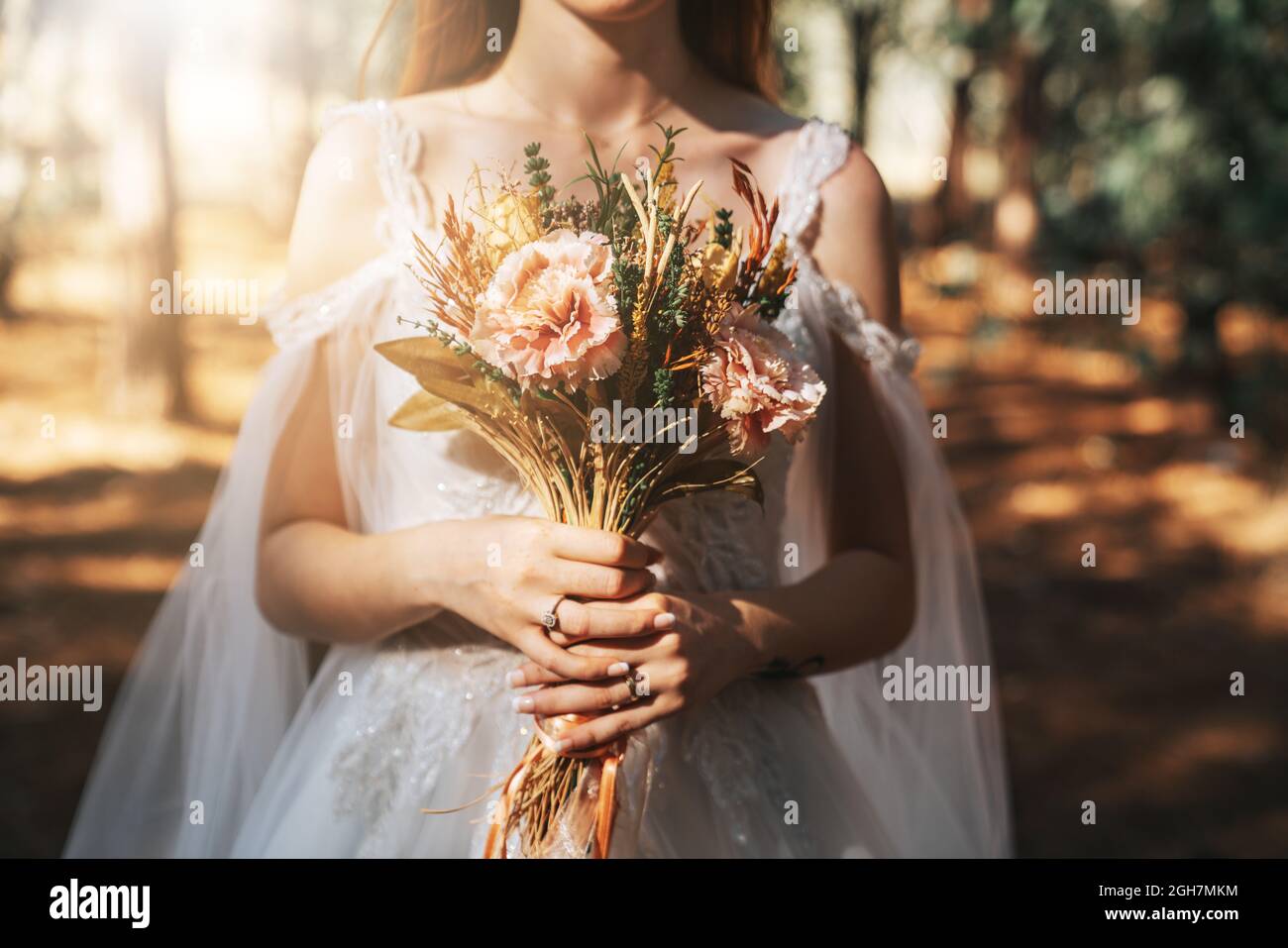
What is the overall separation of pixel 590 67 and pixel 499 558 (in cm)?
69

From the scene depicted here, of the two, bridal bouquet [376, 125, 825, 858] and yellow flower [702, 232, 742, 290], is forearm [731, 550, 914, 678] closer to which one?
bridal bouquet [376, 125, 825, 858]

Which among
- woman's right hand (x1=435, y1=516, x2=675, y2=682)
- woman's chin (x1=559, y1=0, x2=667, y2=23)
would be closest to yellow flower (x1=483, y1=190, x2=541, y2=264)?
woman's right hand (x1=435, y1=516, x2=675, y2=682)

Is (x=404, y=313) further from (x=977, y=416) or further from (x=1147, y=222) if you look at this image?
(x=977, y=416)

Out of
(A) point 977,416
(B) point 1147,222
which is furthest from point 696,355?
(A) point 977,416

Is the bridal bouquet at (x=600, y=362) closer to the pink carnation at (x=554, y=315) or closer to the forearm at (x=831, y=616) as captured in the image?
the pink carnation at (x=554, y=315)

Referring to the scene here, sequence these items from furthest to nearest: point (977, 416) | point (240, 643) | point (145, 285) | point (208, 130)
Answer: point (977, 416) → point (208, 130) → point (145, 285) → point (240, 643)

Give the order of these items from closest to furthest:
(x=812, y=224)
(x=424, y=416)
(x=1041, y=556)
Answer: (x=424, y=416) → (x=812, y=224) → (x=1041, y=556)

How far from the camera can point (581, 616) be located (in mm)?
1222

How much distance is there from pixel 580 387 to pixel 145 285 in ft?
15.0

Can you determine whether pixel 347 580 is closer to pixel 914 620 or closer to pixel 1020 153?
pixel 914 620

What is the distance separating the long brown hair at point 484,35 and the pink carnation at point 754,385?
2.17ft

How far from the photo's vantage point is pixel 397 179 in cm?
147

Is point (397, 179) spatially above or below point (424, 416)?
above

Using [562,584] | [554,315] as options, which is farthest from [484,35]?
[562,584]
